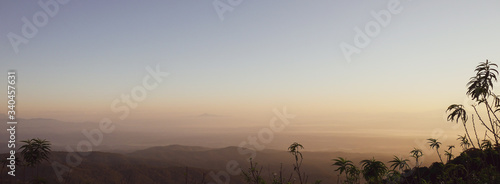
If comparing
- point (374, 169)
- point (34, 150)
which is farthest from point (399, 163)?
point (34, 150)

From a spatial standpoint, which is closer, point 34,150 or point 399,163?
point 399,163

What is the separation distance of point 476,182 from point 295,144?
18.7ft

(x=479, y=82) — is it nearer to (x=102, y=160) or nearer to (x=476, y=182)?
(x=476, y=182)

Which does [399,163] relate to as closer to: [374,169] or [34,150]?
[374,169]

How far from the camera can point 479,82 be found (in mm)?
9797

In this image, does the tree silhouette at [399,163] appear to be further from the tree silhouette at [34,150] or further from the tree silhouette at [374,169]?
the tree silhouette at [34,150]

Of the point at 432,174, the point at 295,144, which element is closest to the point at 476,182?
the point at 295,144

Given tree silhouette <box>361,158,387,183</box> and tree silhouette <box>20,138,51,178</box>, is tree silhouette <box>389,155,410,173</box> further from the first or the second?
tree silhouette <box>20,138,51,178</box>

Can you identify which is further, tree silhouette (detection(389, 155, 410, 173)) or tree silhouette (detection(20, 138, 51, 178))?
tree silhouette (detection(20, 138, 51, 178))

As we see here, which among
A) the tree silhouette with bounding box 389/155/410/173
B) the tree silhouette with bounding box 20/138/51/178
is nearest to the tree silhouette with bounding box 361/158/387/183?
the tree silhouette with bounding box 389/155/410/173

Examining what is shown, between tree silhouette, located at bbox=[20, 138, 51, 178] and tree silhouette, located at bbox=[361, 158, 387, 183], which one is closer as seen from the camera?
tree silhouette, located at bbox=[361, 158, 387, 183]

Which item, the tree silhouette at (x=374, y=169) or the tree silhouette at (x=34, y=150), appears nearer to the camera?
the tree silhouette at (x=374, y=169)

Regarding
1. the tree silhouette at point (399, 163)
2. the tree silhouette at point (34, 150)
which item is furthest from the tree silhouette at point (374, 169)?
the tree silhouette at point (34, 150)

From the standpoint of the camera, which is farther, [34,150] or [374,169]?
[34,150]
